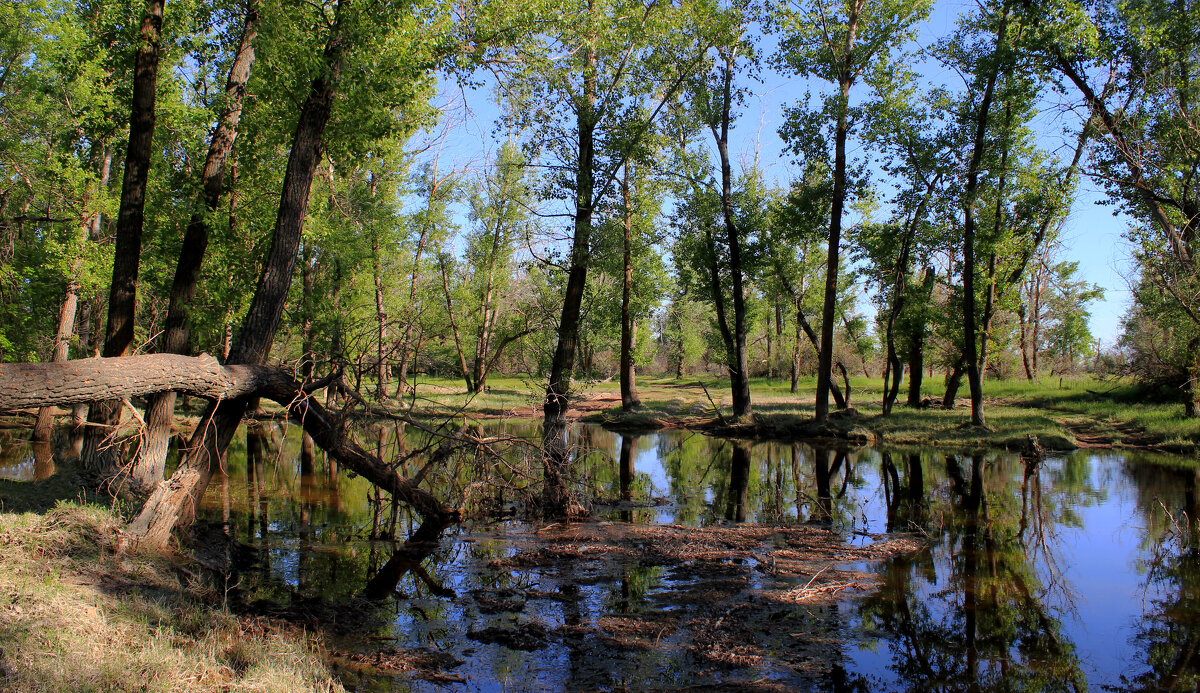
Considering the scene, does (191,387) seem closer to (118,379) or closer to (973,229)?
(118,379)

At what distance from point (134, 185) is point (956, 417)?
82.7 feet

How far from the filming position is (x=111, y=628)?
16.5ft

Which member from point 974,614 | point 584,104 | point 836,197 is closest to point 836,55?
point 836,197

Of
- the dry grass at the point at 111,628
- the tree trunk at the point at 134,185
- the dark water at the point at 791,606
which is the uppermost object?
the tree trunk at the point at 134,185

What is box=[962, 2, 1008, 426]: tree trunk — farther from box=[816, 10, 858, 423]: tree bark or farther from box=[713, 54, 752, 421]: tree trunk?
box=[713, 54, 752, 421]: tree trunk

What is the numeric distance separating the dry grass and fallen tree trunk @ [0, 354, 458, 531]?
1335 millimetres

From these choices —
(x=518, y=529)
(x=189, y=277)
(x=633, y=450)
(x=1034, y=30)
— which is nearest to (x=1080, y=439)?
(x=1034, y=30)

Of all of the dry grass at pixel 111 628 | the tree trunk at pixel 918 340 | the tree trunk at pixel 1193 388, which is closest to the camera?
the dry grass at pixel 111 628

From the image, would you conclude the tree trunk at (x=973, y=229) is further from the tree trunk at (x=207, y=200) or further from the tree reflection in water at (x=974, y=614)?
the tree trunk at (x=207, y=200)

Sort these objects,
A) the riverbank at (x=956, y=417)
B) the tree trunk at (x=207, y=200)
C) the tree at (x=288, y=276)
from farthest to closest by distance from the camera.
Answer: the riverbank at (x=956, y=417)
the tree trunk at (x=207, y=200)
the tree at (x=288, y=276)

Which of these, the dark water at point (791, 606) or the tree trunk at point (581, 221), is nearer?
the dark water at point (791, 606)

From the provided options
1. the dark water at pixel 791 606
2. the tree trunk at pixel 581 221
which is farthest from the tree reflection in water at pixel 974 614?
the tree trunk at pixel 581 221

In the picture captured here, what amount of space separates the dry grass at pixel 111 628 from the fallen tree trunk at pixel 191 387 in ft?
4.38

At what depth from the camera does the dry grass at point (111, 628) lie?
4.37 meters
